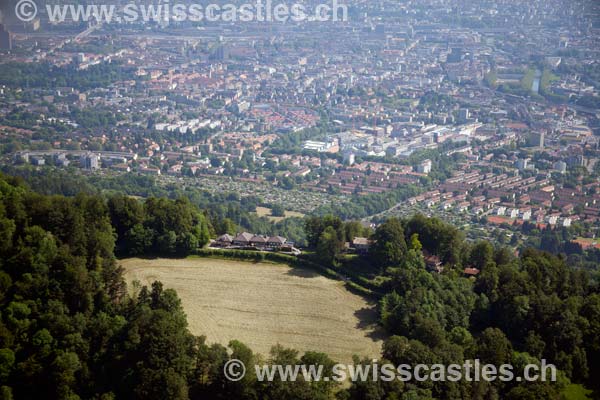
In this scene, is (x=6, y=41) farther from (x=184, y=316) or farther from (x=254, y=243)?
(x=184, y=316)

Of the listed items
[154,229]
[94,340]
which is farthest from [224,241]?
[94,340]

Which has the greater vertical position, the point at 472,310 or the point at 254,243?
the point at 254,243

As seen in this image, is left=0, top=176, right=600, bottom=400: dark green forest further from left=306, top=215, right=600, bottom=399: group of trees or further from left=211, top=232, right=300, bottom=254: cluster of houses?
left=211, top=232, right=300, bottom=254: cluster of houses

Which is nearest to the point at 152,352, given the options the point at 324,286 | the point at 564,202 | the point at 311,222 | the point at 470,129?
the point at 324,286

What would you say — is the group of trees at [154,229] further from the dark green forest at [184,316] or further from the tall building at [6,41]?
the tall building at [6,41]

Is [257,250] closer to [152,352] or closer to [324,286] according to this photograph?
[324,286]
